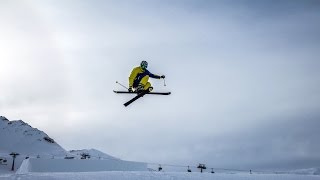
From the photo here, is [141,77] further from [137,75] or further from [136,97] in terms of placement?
[136,97]

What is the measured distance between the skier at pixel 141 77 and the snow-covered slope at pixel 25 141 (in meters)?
52.5

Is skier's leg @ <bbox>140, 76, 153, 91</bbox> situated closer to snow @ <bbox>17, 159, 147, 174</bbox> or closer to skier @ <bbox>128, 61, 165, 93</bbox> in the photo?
skier @ <bbox>128, 61, 165, 93</bbox>

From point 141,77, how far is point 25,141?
65.6 meters

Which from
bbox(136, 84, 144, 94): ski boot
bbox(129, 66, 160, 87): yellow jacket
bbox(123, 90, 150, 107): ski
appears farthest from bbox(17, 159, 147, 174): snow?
bbox(129, 66, 160, 87): yellow jacket

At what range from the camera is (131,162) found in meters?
53.2

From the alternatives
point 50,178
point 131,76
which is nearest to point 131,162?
point 131,76

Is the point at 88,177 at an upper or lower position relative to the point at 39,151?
lower

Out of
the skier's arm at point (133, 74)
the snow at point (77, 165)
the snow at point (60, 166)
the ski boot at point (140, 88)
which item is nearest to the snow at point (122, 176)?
the snow at point (60, 166)

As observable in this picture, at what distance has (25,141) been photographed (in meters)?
79.2

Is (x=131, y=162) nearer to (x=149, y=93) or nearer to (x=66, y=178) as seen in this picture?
(x=149, y=93)

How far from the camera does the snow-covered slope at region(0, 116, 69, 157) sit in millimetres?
73125

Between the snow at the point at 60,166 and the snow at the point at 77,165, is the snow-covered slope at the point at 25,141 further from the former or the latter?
the snow at the point at 77,165

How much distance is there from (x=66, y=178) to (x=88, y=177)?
3.33 ft

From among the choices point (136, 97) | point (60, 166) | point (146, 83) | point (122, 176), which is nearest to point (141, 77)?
point (146, 83)
